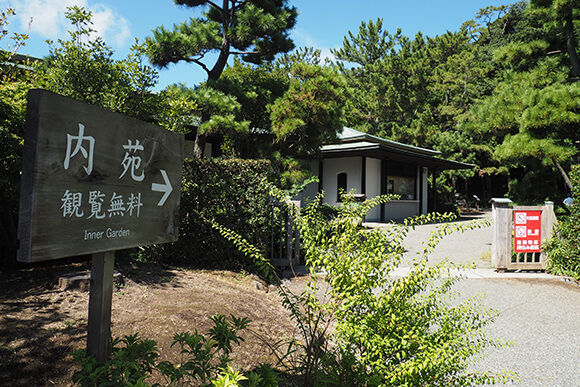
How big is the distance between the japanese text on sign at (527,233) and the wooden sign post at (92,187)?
23.0 feet

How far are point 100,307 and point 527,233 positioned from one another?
25.1 feet

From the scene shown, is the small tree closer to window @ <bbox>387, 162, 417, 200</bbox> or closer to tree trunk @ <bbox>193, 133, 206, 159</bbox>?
tree trunk @ <bbox>193, 133, 206, 159</bbox>

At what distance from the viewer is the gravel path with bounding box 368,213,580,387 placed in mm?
3322

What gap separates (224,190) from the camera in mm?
5965

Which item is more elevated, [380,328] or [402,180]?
[402,180]

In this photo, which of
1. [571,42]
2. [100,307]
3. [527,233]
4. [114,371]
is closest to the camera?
[114,371]

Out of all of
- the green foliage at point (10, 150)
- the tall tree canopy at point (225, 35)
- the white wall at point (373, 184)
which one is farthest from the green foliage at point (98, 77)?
the white wall at point (373, 184)

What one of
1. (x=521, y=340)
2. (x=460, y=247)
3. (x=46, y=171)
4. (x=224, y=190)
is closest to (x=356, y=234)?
(x=46, y=171)

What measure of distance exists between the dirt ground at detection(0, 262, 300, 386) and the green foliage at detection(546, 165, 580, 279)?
5551 millimetres

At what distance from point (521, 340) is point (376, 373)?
2.69 meters

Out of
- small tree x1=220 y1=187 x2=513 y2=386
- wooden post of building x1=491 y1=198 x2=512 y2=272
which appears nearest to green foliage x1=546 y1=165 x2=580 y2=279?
wooden post of building x1=491 y1=198 x2=512 y2=272

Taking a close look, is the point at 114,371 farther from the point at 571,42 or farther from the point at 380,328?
the point at 571,42

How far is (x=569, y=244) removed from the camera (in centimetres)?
689

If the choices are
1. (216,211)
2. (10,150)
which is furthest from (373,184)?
(10,150)
